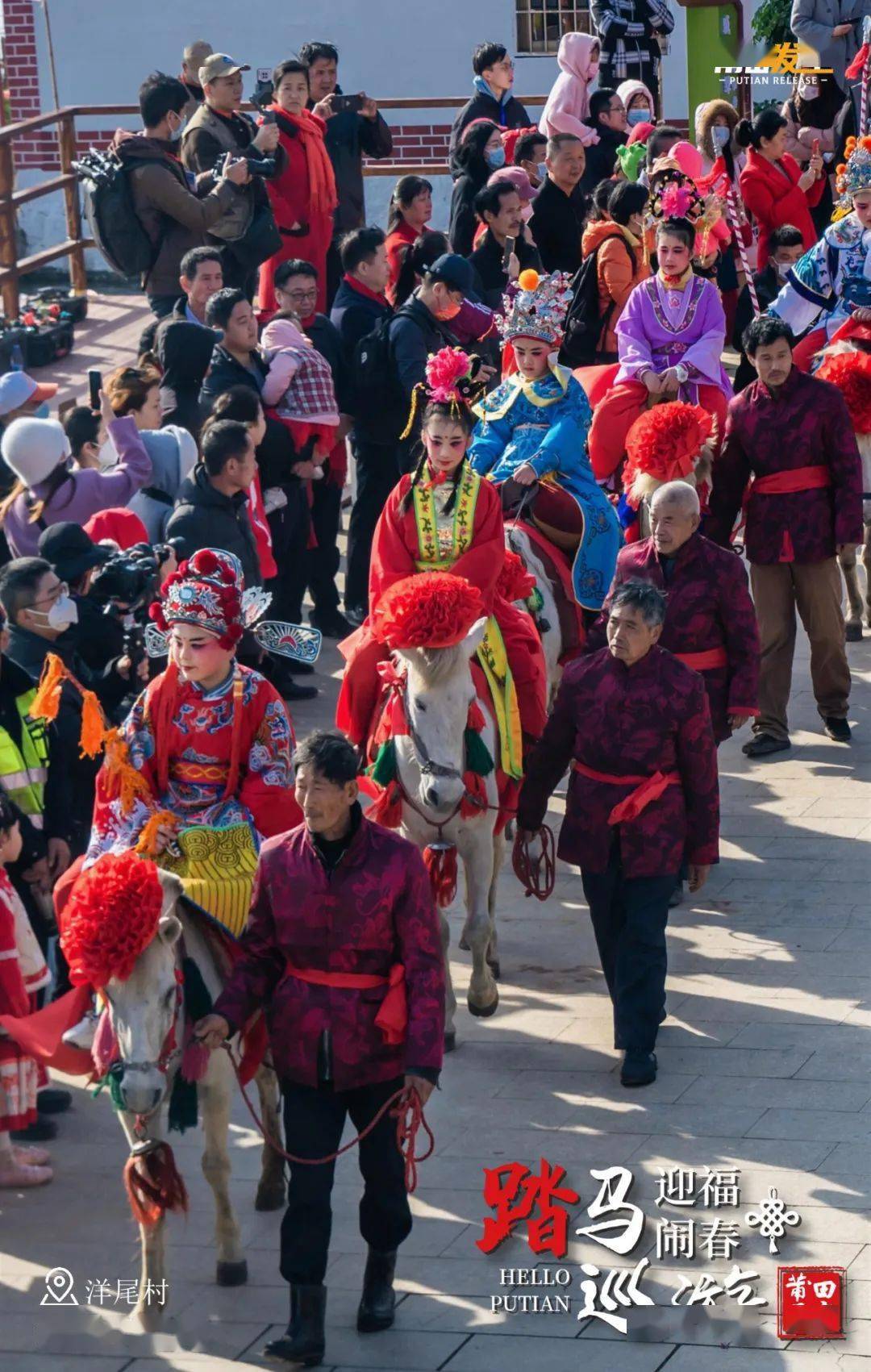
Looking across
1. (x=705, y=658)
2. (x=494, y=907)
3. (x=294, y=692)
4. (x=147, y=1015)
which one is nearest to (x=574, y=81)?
(x=294, y=692)

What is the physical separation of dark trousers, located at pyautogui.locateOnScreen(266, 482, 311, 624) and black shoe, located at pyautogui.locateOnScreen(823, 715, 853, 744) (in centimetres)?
278

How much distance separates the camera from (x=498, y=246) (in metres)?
14.4

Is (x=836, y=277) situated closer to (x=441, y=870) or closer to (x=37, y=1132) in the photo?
(x=441, y=870)

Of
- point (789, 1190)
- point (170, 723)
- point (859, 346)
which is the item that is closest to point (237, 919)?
point (170, 723)

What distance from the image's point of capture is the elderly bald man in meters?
8.92

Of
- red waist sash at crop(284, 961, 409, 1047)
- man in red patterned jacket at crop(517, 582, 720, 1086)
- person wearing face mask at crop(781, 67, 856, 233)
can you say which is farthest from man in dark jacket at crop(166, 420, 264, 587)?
person wearing face mask at crop(781, 67, 856, 233)

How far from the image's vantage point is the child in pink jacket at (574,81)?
17.1m

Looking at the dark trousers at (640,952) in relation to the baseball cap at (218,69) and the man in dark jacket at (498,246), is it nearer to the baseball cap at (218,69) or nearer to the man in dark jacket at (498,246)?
the man in dark jacket at (498,246)

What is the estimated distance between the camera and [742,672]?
357 inches

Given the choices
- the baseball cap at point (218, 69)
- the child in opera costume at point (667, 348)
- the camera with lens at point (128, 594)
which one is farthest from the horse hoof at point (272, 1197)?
the baseball cap at point (218, 69)

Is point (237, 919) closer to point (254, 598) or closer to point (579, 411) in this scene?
point (254, 598)

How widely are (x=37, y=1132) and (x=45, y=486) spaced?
124 inches

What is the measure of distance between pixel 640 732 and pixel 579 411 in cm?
278

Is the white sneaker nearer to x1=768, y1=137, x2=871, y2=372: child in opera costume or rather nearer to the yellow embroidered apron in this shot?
the yellow embroidered apron
